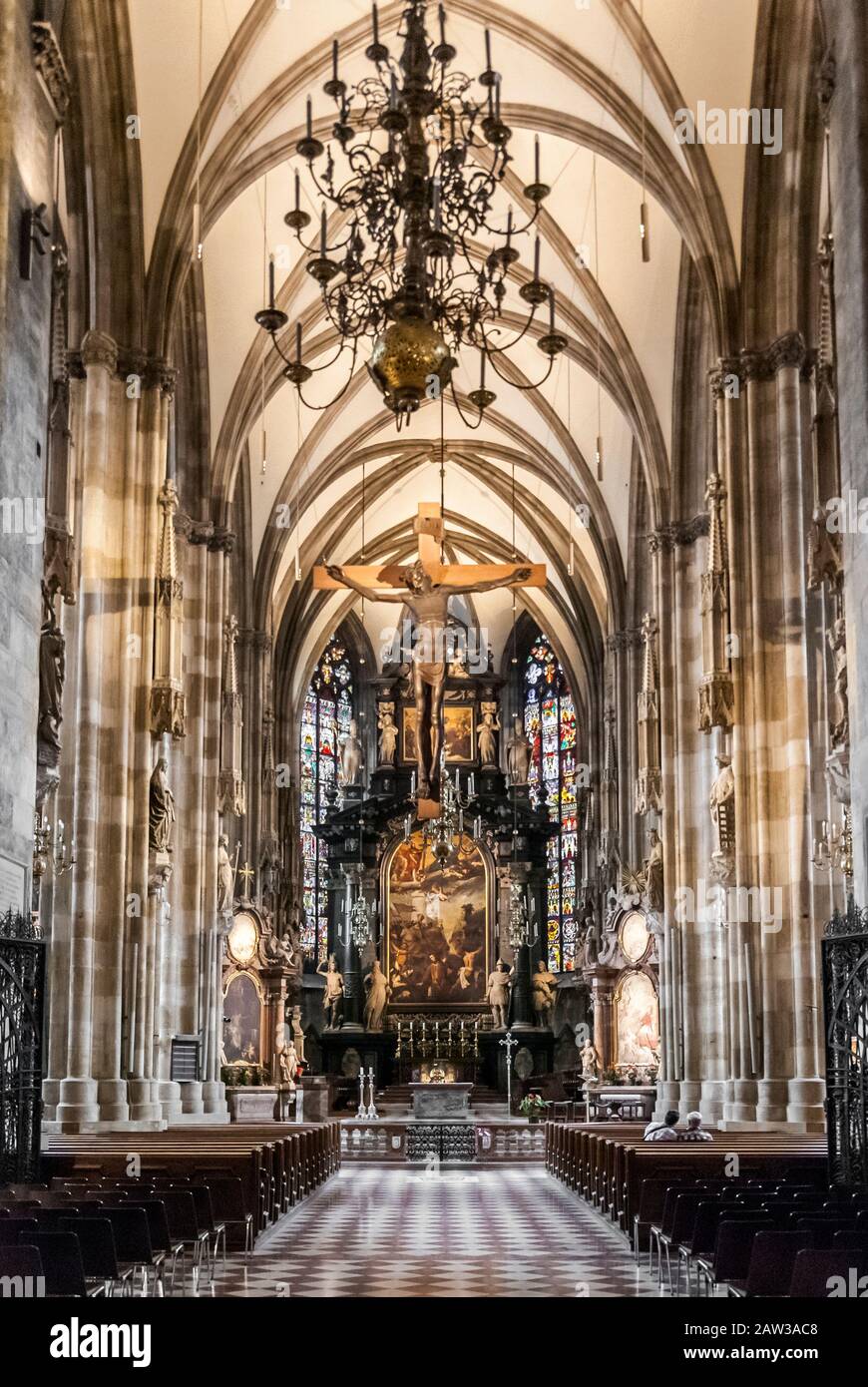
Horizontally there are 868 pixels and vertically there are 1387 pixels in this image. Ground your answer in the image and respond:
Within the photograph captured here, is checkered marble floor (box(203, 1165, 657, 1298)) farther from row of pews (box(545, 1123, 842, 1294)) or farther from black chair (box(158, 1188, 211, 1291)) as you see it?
black chair (box(158, 1188, 211, 1291))

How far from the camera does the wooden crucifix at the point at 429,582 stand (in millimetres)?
19188

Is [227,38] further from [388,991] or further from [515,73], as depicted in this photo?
[388,991]

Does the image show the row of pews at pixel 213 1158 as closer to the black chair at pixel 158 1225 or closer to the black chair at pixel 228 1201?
the black chair at pixel 228 1201

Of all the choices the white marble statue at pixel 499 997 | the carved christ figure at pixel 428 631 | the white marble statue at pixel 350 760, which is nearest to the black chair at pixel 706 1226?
the carved christ figure at pixel 428 631

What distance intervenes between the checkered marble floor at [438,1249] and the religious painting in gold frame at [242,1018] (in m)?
8.75

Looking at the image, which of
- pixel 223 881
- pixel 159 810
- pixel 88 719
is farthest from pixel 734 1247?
pixel 223 881

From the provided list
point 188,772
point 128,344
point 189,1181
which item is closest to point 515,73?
point 128,344

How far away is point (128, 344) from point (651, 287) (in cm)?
800

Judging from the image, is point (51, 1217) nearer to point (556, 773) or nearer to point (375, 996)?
point (375, 996)

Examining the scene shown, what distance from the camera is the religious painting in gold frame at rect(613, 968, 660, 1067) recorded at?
28609mm

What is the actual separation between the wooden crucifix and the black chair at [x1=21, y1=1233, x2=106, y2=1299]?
12210 millimetres

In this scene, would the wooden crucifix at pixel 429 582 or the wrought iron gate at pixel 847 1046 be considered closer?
the wrought iron gate at pixel 847 1046

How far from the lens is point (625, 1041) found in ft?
95.3

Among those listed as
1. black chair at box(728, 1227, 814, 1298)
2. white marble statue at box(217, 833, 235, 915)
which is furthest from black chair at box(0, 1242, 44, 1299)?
white marble statue at box(217, 833, 235, 915)
